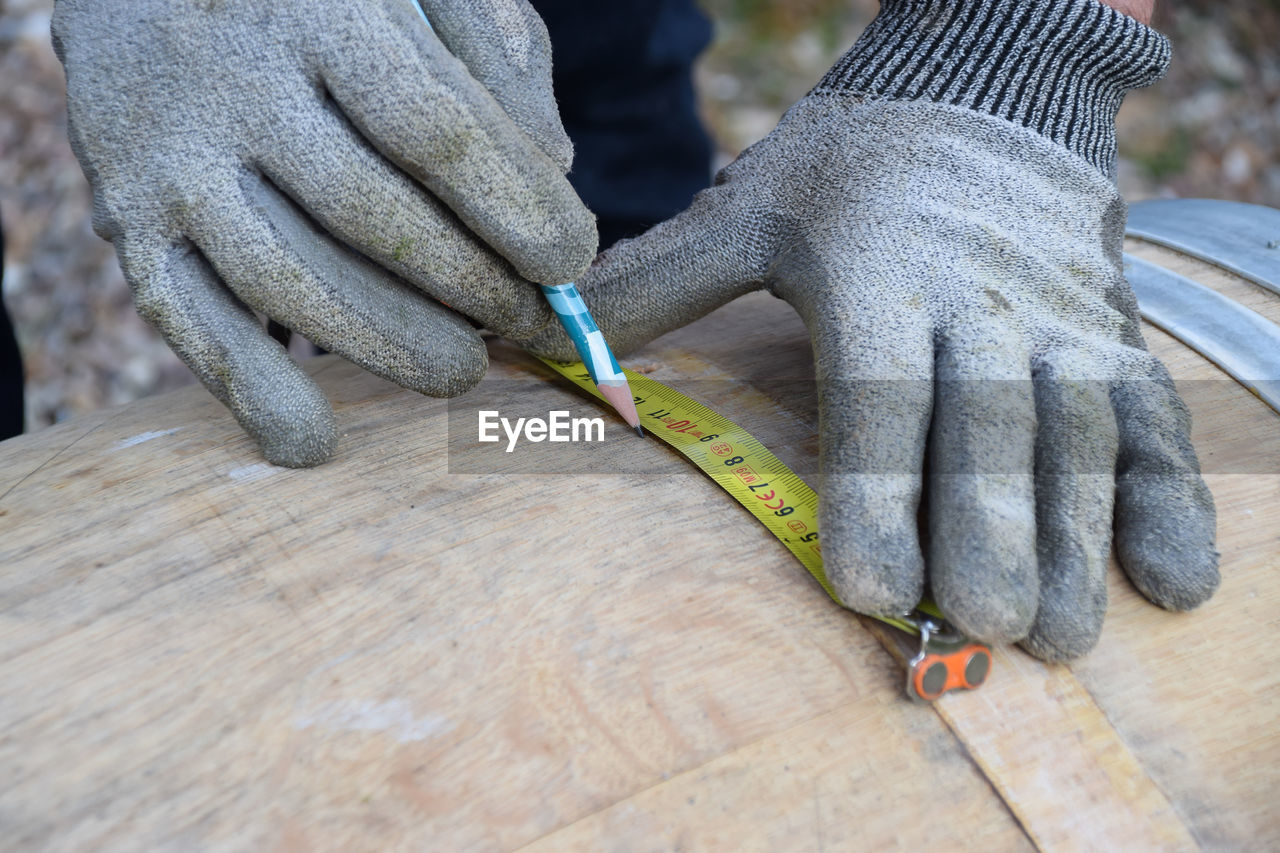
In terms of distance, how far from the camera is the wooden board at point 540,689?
849 mm

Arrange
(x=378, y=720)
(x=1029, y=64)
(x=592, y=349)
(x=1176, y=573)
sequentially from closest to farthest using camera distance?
1. (x=378, y=720)
2. (x=1176, y=573)
3. (x=592, y=349)
4. (x=1029, y=64)

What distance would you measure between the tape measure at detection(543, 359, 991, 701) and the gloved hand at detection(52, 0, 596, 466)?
265 mm

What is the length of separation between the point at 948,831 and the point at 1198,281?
1.24 metres

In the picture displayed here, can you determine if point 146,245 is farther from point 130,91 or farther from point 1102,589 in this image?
point 1102,589

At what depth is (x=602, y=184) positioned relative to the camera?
2.68 m

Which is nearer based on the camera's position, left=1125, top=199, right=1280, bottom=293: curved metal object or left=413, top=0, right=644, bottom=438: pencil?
left=413, top=0, right=644, bottom=438: pencil

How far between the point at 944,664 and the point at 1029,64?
1.02 meters

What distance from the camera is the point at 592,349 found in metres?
1.35

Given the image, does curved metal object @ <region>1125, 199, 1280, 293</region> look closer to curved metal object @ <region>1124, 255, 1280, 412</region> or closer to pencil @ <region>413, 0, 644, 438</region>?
curved metal object @ <region>1124, 255, 1280, 412</region>

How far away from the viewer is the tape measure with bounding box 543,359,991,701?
0.96m

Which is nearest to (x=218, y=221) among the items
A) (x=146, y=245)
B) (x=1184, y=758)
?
(x=146, y=245)

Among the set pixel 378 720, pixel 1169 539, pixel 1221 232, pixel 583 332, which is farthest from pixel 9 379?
pixel 1221 232

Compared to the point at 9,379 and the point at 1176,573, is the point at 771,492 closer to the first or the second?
the point at 1176,573

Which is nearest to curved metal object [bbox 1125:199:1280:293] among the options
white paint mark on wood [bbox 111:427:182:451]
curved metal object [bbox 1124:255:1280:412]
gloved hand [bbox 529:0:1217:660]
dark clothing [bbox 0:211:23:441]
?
curved metal object [bbox 1124:255:1280:412]
